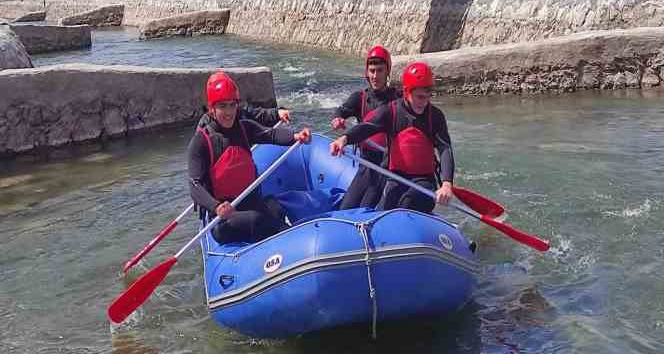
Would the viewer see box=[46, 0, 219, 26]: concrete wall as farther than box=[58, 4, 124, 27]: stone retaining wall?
No

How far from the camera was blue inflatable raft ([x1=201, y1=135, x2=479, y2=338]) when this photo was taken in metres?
4.32

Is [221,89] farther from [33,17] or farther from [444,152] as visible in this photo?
[33,17]

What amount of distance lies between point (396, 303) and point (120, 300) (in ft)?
5.61

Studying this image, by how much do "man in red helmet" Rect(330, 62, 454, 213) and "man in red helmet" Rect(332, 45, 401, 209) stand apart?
0.19 meters

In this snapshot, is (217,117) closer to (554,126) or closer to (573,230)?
(573,230)

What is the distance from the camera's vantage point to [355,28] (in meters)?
17.4

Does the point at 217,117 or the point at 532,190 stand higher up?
the point at 217,117

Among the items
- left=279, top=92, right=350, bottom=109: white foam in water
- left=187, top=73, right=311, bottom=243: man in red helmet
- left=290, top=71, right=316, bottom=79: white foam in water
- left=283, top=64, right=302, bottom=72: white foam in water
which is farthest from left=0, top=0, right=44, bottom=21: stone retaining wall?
left=187, top=73, right=311, bottom=243: man in red helmet

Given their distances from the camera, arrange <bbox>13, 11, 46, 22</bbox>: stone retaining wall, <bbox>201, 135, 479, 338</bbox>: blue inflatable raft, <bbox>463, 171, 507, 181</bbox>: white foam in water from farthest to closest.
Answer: <bbox>13, 11, 46, 22</bbox>: stone retaining wall, <bbox>463, 171, 507, 181</bbox>: white foam in water, <bbox>201, 135, 479, 338</bbox>: blue inflatable raft

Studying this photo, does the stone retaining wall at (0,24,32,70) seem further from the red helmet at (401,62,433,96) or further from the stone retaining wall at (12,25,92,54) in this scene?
the stone retaining wall at (12,25,92,54)

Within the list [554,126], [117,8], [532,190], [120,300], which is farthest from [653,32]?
[117,8]

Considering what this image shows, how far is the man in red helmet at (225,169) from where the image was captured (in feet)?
16.7

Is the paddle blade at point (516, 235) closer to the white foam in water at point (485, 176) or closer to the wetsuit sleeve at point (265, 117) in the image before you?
the wetsuit sleeve at point (265, 117)

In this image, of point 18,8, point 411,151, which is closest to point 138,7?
point 18,8
